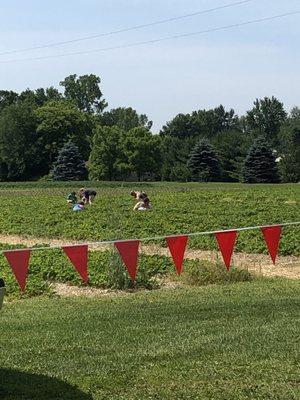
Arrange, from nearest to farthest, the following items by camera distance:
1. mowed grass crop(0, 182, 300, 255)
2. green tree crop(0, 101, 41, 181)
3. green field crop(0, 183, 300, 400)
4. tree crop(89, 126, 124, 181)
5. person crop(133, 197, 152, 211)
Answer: green field crop(0, 183, 300, 400) < mowed grass crop(0, 182, 300, 255) < person crop(133, 197, 152, 211) < tree crop(89, 126, 124, 181) < green tree crop(0, 101, 41, 181)

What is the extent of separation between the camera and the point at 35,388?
475 centimetres

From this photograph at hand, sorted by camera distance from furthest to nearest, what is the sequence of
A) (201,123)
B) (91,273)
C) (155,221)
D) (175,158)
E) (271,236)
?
(201,123), (175,158), (155,221), (91,273), (271,236)

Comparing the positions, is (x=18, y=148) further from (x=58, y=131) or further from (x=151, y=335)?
(x=151, y=335)

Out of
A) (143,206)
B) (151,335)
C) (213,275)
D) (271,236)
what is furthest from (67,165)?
(151,335)

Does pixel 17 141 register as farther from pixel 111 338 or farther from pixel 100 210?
pixel 111 338

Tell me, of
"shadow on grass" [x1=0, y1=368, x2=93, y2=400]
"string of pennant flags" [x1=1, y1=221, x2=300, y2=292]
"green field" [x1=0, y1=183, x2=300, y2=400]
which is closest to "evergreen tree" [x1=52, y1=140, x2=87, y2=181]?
"green field" [x1=0, y1=183, x2=300, y2=400]

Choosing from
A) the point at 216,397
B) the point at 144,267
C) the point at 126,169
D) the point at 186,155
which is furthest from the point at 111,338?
the point at 186,155

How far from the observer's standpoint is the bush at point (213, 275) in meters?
11.7

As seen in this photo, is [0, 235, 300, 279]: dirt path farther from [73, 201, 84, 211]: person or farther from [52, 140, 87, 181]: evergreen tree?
[52, 140, 87, 181]: evergreen tree

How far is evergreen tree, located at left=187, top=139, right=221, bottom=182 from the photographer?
7169 centimetres

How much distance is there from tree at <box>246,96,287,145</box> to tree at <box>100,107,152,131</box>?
20.4 m

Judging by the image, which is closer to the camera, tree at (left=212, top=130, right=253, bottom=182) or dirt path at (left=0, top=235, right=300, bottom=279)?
dirt path at (left=0, top=235, right=300, bottom=279)

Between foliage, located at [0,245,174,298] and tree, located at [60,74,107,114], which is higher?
tree, located at [60,74,107,114]

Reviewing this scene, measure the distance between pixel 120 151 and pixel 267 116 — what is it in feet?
170
